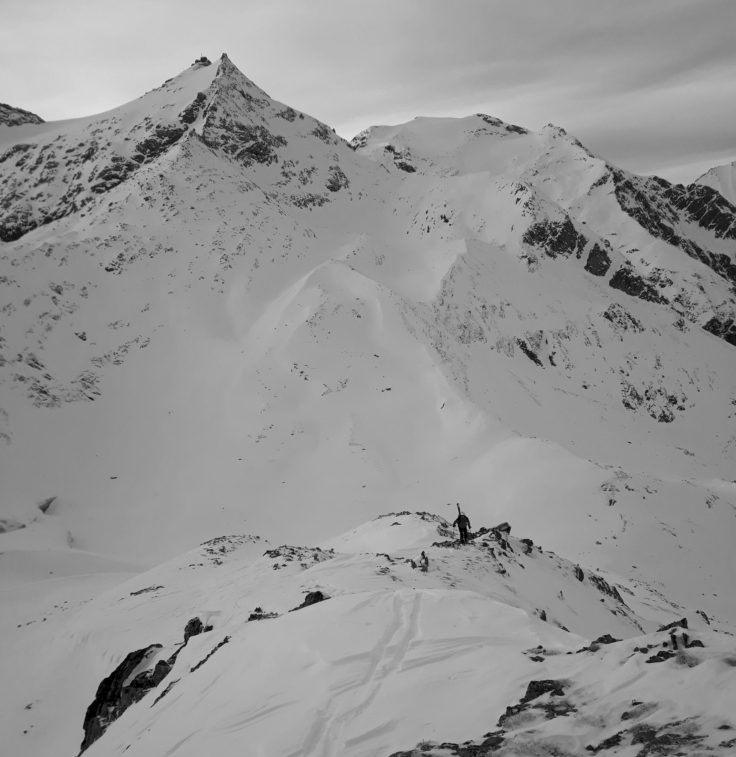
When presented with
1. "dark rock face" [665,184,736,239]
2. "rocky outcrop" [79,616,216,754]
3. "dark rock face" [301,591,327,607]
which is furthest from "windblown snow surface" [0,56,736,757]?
"dark rock face" [665,184,736,239]

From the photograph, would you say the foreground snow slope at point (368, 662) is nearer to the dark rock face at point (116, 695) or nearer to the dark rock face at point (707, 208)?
the dark rock face at point (116, 695)

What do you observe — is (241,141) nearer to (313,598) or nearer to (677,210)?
(313,598)

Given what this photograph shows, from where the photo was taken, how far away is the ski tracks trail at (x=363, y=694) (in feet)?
21.1

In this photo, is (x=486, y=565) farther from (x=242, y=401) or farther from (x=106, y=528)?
(x=242, y=401)

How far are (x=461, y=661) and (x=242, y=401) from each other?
118 feet

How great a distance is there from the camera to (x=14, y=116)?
95000 mm

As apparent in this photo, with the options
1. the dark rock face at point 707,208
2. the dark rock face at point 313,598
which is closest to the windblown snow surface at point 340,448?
the dark rock face at point 313,598

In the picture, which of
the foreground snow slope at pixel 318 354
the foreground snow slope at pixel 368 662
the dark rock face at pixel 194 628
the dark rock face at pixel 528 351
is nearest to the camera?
the foreground snow slope at pixel 368 662

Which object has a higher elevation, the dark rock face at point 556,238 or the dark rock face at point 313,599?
the dark rock face at point 556,238

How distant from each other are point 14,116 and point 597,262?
97.9 meters

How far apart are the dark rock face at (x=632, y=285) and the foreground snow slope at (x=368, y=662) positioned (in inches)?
2297

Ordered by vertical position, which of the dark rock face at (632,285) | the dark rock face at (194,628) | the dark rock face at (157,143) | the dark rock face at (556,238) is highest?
the dark rock face at (157,143)

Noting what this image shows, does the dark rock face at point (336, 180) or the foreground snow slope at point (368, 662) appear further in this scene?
the dark rock face at point (336, 180)

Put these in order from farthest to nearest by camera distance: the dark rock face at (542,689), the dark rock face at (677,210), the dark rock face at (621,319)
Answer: the dark rock face at (677,210)
the dark rock face at (621,319)
the dark rock face at (542,689)
